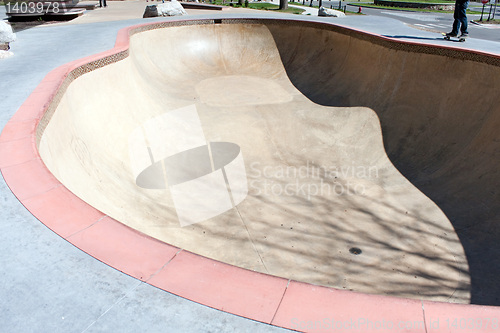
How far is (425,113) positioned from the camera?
25.5ft

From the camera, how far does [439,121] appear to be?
7398 millimetres

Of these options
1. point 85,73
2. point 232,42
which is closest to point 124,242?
point 85,73

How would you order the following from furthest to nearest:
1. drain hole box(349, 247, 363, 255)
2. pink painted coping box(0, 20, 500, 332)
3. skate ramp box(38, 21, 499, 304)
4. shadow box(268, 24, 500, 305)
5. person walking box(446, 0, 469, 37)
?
person walking box(446, 0, 469, 37) < shadow box(268, 24, 500, 305) < drain hole box(349, 247, 363, 255) < skate ramp box(38, 21, 499, 304) < pink painted coping box(0, 20, 500, 332)

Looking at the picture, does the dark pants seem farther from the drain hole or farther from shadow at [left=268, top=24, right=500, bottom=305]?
the drain hole

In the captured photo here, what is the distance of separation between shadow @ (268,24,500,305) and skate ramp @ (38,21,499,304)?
0.03m

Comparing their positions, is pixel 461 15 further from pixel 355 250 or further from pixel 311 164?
pixel 355 250

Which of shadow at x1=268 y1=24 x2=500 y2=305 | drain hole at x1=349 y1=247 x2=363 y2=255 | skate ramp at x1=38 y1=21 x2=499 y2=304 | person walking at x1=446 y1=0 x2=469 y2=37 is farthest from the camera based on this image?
person walking at x1=446 y1=0 x2=469 y2=37

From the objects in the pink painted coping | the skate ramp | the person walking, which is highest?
the person walking

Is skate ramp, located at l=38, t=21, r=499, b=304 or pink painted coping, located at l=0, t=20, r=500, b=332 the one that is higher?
pink painted coping, located at l=0, t=20, r=500, b=332

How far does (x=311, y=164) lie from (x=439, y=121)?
9.06ft

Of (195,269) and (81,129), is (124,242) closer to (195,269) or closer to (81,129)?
(195,269)

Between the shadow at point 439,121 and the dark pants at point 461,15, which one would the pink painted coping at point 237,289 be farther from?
the dark pants at point 461,15

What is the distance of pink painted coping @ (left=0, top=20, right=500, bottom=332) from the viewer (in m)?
1.95

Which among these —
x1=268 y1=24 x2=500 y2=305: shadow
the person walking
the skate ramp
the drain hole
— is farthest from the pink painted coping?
the person walking
